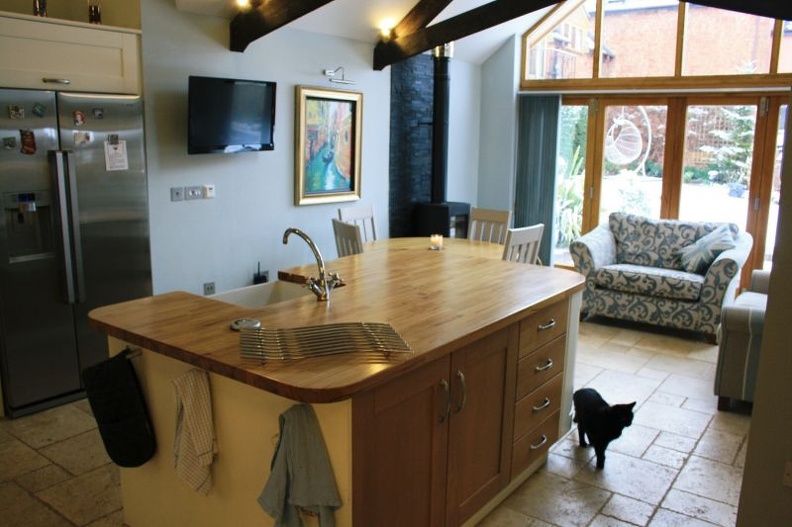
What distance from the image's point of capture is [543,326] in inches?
120

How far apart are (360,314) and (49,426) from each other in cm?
231

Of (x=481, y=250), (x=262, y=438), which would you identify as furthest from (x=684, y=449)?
(x=262, y=438)

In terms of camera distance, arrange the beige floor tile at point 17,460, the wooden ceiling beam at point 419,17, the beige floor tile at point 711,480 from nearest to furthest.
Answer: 1. the beige floor tile at point 711,480
2. the beige floor tile at point 17,460
3. the wooden ceiling beam at point 419,17

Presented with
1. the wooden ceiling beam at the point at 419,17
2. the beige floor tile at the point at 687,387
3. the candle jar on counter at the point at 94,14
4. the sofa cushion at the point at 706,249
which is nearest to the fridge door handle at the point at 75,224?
the candle jar on counter at the point at 94,14

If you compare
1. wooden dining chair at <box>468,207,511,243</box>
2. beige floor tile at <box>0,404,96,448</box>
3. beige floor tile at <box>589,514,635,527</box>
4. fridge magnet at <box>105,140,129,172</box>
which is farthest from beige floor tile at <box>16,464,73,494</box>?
wooden dining chair at <box>468,207,511,243</box>

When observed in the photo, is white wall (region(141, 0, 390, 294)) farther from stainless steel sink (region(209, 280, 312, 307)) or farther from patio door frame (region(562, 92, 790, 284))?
patio door frame (region(562, 92, 790, 284))

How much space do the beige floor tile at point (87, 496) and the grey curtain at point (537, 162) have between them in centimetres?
549

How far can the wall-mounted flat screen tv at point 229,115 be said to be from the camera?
4.70 meters

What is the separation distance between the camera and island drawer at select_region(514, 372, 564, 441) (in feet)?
9.73

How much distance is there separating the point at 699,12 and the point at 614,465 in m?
4.88

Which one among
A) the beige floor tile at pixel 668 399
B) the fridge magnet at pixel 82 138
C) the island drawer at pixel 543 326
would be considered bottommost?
the beige floor tile at pixel 668 399

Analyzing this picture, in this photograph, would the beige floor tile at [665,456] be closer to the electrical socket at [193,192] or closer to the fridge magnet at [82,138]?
the electrical socket at [193,192]

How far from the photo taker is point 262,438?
2180 millimetres

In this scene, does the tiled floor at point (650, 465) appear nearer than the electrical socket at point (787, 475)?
No
